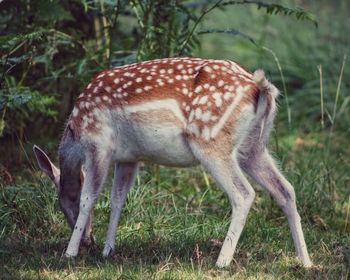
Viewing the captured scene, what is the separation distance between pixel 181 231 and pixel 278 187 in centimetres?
96

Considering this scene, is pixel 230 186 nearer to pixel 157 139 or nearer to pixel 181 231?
pixel 157 139

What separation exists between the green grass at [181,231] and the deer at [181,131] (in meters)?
0.22

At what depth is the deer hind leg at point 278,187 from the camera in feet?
20.9

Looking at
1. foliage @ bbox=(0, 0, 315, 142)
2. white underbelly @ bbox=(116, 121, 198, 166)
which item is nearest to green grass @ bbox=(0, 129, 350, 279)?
white underbelly @ bbox=(116, 121, 198, 166)

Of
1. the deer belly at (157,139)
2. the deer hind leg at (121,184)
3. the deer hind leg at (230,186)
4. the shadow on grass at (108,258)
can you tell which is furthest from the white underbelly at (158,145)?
the shadow on grass at (108,258)

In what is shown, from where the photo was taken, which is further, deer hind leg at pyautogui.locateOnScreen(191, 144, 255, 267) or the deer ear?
the deer ear

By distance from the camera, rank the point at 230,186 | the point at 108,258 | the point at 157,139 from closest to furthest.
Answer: the point at 230,186 < the point at 157,139 < the point at 108,258

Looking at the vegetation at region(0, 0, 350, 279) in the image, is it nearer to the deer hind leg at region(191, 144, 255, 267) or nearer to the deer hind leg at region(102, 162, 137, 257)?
the deer hind leg at region(191, 144, 255, 267)

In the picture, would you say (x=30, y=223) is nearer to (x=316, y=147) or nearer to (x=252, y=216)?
(x=252, y=216)

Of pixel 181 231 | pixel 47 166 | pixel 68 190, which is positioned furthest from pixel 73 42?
pixel 181 231

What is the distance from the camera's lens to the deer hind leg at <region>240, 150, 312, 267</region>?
20.9ft

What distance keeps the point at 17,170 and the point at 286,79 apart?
15.3 ft

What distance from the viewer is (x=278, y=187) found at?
644 centimetres

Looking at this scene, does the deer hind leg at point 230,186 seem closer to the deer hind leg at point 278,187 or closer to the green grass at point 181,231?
the green grass at point 181,231
